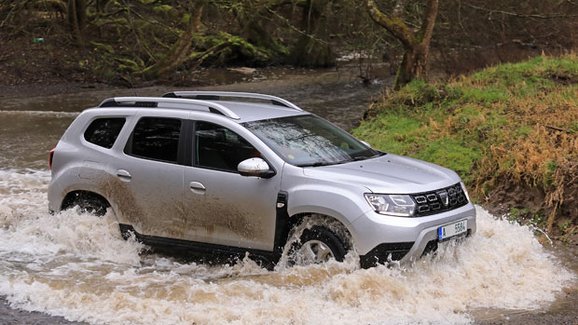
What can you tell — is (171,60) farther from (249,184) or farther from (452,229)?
(452,229)

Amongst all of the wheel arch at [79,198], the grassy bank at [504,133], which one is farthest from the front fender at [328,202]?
the grassy bank at [504,133]

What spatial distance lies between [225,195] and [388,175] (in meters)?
1.56

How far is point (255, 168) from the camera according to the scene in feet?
21.9

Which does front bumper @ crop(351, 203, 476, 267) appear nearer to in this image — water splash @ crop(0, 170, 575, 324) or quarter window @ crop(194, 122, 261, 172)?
water splash @ crop(0, 170, 575, 324)

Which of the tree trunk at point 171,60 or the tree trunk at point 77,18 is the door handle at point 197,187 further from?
the tree trunk at point 77,18

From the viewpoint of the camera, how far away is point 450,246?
668cm

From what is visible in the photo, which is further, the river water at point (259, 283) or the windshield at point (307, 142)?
the windshield at point (307, 142)

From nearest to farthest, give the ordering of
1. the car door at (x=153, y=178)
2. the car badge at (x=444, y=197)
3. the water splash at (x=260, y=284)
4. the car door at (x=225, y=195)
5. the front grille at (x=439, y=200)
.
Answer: the water splash at (x=260, y=284) < the front grille at (x=439, y=200) < the car badge at (x=444, y=197) < the car door at (x=225, y=195) < the car door at (x=153, y=178)

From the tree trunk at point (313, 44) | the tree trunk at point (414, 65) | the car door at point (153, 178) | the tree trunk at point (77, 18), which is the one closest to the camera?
the car door at point (153, 178)

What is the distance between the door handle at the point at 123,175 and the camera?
7.60 m

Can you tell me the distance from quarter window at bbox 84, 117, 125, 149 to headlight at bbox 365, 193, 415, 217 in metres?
3.12

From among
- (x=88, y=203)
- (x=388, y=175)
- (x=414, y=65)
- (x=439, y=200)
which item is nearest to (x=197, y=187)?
(x=88, y=203)

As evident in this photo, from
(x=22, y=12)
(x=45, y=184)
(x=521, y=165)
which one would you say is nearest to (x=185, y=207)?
(x=521, y=165)

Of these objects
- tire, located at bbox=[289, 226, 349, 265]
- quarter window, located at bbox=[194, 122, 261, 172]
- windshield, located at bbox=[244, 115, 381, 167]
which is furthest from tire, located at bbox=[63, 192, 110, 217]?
tire, located at bbox=[289, 226, 349, 265]
